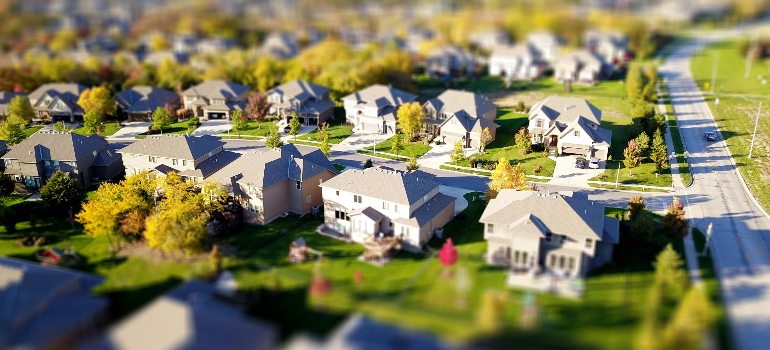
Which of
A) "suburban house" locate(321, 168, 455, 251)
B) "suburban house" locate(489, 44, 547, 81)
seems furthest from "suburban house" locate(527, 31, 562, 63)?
"suburban house" locate(321, 168, 455, 251)

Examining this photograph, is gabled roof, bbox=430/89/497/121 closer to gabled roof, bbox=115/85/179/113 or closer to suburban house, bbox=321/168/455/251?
suburban house, bbox=321/168/455/251

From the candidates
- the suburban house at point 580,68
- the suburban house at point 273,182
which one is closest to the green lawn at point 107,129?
the suburban house at point 273,182

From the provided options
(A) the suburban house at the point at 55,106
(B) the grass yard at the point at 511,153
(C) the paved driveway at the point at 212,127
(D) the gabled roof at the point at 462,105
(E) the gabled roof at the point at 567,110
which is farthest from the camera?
(A) the suburban house at the point at 55,106

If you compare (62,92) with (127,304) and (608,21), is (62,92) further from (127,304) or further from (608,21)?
(608,21)

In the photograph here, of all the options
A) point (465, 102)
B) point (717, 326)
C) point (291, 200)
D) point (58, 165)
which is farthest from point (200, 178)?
point (717, 326)

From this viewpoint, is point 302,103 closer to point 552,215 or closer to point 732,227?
point 552,215

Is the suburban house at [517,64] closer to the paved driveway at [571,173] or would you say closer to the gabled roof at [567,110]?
the gabled roof at [567,110]
